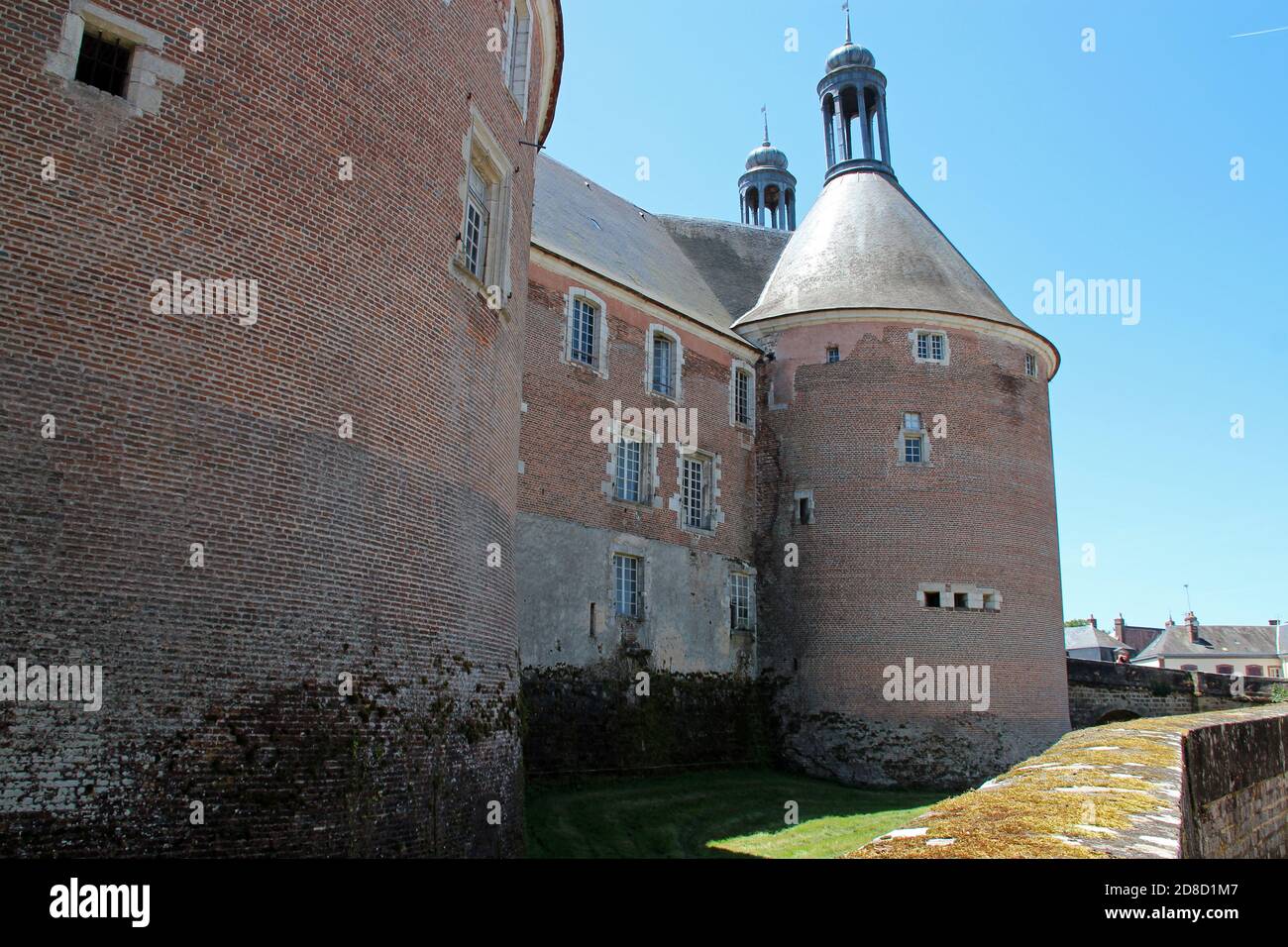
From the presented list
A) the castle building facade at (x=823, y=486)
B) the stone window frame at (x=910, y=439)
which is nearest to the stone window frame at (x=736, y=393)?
the castle building facade at (x=823, y=486)

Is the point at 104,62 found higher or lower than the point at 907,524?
higher

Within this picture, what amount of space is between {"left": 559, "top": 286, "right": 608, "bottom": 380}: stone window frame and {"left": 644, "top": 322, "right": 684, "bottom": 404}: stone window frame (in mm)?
1278

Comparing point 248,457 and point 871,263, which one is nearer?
point 248,457

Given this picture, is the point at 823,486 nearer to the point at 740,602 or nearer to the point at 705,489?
the point at 705,489

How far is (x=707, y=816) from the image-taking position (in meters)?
15.6

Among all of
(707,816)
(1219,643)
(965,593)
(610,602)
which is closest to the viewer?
(707,816)

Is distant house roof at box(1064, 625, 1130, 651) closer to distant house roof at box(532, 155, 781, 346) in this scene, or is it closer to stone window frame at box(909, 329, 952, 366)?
distant house roof at box(532, 155, 781, 346)

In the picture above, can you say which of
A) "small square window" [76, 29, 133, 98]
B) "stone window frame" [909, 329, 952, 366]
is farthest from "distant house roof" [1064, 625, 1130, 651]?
"small square window" [76, 29, 133, 98]

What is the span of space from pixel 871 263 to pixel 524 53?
43.8 ft

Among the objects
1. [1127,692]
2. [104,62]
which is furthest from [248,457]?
[1127,692]

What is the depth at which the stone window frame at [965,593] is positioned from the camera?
20828 mm

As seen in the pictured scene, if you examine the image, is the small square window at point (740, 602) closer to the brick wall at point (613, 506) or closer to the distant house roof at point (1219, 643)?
the brick wall at point (613, 506)

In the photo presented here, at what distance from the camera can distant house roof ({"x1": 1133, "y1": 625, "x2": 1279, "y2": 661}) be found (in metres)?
67.0
